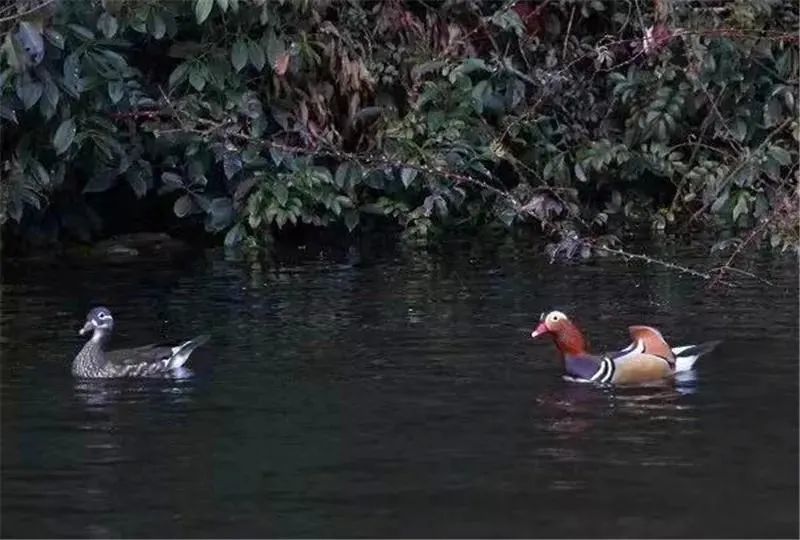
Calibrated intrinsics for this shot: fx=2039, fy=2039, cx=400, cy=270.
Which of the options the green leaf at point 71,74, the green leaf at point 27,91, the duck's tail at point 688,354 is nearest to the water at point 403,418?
the duck's tail at point 688,354

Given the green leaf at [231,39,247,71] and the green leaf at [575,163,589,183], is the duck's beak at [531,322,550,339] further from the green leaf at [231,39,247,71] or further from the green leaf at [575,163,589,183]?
the green leaf at [575,163,589,183]

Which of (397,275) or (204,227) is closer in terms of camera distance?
(397,275)

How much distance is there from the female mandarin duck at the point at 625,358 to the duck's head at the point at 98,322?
2.62 metres

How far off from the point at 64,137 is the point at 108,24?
941 millimetres

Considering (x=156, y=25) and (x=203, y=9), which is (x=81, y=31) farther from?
(x=203, y=9)

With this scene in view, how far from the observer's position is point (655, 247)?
16188 mm

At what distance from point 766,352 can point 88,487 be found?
4.19m

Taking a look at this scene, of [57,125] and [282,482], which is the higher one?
[57,125]

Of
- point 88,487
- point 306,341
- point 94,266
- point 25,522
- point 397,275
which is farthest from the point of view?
point 94,266

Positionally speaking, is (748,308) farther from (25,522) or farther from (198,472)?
(25,522)

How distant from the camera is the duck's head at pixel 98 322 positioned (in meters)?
11.8

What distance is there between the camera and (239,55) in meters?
15.8

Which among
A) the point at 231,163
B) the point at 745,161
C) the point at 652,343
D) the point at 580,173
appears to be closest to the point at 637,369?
the point at 652,343

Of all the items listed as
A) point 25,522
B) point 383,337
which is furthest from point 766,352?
point 25,522
